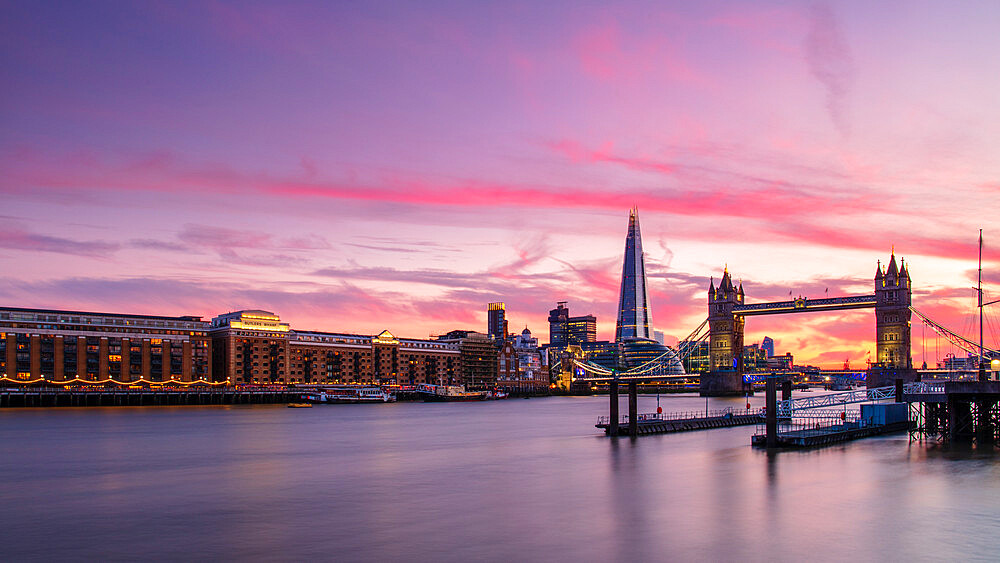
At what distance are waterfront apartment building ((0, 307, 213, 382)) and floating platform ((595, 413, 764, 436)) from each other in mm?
117228

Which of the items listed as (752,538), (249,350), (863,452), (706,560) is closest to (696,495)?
(752,538)

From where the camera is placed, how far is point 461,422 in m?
111

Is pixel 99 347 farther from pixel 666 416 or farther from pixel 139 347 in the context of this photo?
pixel 666 416

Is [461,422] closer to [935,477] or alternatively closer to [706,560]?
[935,477]

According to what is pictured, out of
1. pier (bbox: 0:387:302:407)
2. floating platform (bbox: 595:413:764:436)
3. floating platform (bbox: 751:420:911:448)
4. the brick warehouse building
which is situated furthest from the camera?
the brick warehouse building

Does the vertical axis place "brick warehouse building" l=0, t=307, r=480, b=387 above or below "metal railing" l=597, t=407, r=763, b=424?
above

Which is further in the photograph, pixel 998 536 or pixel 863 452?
pixel 863 452

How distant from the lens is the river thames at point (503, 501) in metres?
31.2

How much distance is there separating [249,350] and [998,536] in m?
175

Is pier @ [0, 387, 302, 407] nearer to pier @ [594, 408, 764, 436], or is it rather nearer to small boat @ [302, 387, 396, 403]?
small boat @ [302, 387, 396, 403]

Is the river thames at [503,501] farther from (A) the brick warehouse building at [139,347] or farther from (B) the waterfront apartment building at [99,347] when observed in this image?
(A) the brick warehouse building at [139,347]

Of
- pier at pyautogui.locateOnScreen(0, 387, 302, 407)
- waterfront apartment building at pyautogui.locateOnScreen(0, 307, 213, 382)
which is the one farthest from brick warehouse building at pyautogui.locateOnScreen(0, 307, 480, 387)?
pier at pyautogui.locateOnScreen(0, 387, 302, 407)

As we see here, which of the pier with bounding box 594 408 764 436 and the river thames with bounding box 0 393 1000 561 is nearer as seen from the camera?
the river thames with bounding box 0 393 1000 561

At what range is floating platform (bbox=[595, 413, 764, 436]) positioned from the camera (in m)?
75.8
